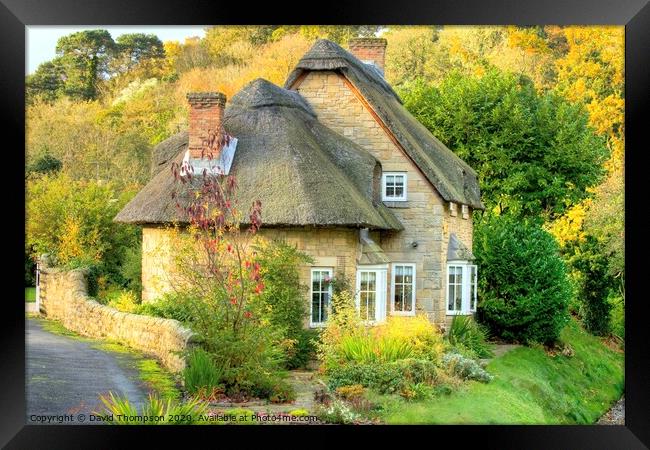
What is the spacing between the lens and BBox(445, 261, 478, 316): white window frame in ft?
85.8

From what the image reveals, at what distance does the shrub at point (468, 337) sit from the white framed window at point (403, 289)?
1135mm

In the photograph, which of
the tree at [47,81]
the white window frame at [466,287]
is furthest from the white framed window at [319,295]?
the tree at [47,81]

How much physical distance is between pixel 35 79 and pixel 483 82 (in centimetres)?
1443

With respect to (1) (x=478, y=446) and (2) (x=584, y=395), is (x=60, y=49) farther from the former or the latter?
(1) (x=478, y=446)

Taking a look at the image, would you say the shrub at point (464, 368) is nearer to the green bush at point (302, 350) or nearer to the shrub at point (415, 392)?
the shrub at point (415, 392)

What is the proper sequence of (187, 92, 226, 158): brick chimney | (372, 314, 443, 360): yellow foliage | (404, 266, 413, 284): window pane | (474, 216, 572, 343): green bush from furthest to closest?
(474, 216, 572, 343): green bush < (404, 266, 413, 284): window pane < (187, 92, 226, 158): brick chimney < (372, 314, 443, 360): yellow foliage

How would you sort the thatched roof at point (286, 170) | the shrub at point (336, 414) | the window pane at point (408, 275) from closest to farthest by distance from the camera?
the shrub at point (336, 414) < the thatched roof at point (286, 170) < the window pane at point (408, 275)

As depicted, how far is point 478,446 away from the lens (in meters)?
15.4

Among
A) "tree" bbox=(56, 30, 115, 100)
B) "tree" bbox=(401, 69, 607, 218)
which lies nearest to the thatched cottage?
"tree" bbox=(401, 69, 607, 218)

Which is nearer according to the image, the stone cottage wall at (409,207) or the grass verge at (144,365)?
the grass verge at (144,365)

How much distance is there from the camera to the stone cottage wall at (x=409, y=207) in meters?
25.2

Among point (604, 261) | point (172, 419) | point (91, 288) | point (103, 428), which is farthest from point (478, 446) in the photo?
point (604, 261)

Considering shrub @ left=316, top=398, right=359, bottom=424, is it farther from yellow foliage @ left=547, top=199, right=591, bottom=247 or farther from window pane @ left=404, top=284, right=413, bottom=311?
yellow foliage @ left=547, top=199, right=591, bottom=247

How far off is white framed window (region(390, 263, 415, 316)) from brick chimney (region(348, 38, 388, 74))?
7546 mm
